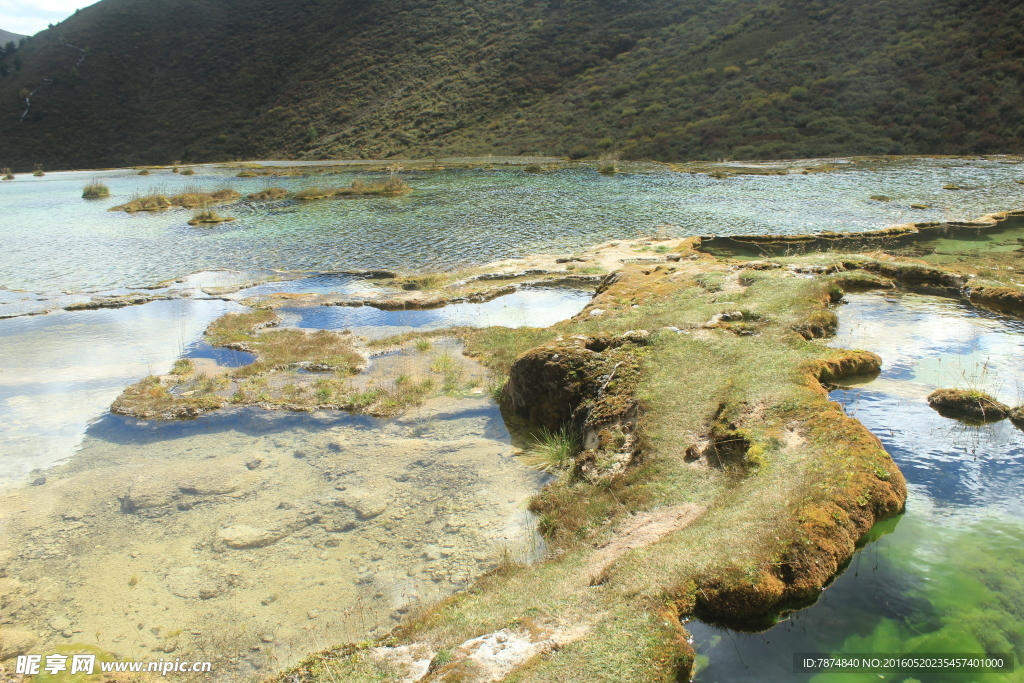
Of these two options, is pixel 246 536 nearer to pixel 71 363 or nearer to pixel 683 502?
pixel 683 502

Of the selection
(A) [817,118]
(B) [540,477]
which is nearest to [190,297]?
(B) [540,477]

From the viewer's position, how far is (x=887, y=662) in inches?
180

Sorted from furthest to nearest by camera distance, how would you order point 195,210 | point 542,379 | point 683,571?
Result: 1. point 195,210
2. point 542,379
3. point 683,571

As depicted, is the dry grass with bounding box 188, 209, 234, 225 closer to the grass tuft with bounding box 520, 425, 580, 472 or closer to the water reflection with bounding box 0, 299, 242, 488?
the water reflection with bounding box 0, 299, 242, 488

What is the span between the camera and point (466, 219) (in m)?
28.4

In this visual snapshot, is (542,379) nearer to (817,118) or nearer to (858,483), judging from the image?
(858,483)

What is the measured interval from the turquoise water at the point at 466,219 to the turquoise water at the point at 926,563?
15.2m

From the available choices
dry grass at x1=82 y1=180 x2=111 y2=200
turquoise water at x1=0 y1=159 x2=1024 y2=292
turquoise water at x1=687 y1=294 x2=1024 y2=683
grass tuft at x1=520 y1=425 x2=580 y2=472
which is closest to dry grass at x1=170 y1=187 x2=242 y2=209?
turquoise water at x1=0 y1=159 x2=1024 y2=292

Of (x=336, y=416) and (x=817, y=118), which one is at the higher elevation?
(x=817, y=118)

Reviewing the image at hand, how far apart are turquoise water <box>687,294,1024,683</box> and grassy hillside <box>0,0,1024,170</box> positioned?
3989 cm

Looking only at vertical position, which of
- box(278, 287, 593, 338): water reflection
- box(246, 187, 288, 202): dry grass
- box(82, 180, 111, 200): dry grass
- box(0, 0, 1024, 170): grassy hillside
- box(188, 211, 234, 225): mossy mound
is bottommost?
box(278, 287, 593, 338): water reflection

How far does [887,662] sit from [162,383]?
1260 centimetres

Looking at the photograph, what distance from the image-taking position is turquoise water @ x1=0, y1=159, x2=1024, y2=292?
73.4ft

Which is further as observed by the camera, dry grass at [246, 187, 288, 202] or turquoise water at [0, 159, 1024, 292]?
dry grass at [246, 187, 288, 202]
